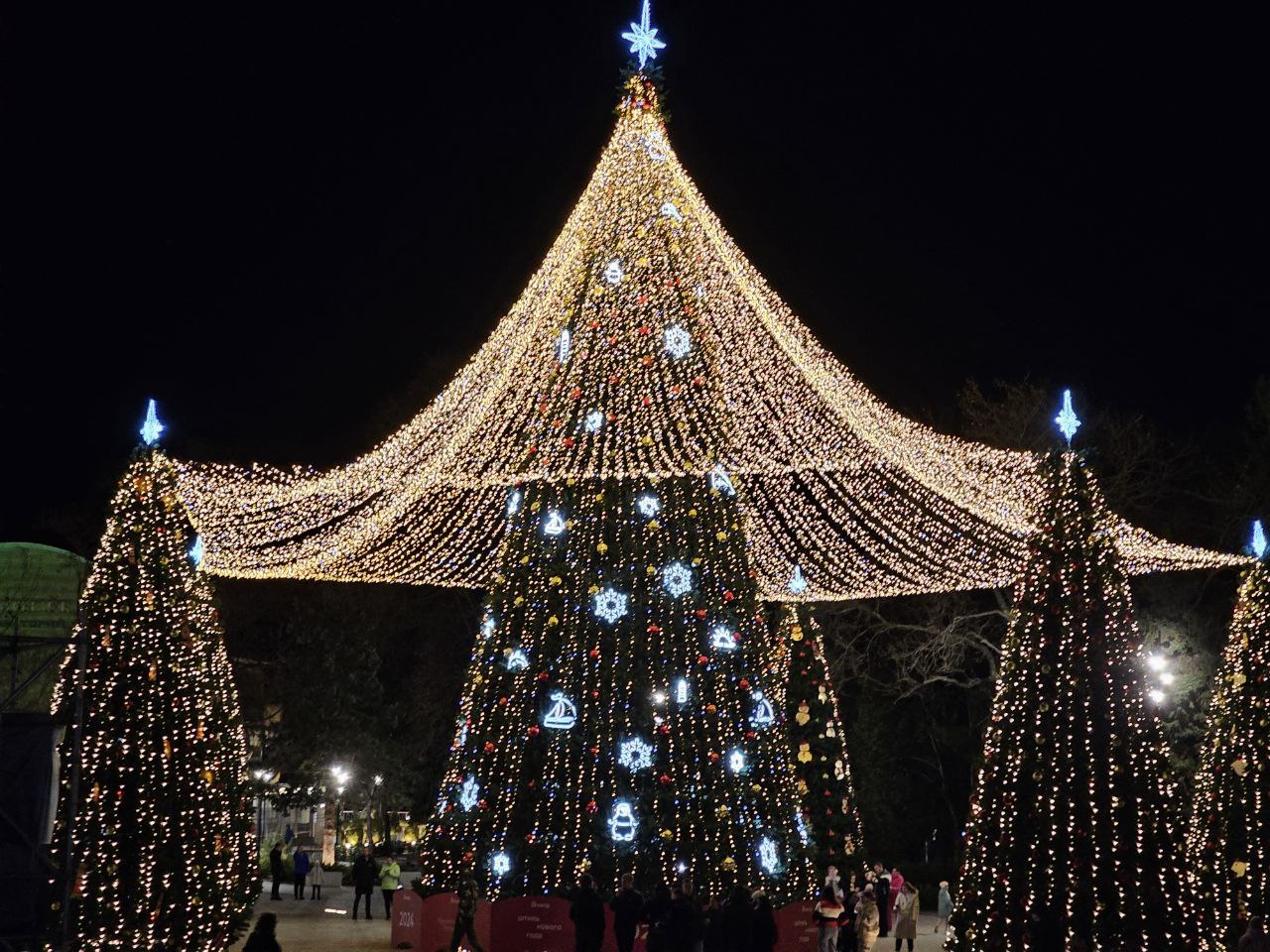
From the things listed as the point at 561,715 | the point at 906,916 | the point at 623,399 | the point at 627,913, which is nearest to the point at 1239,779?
the point at 906,916

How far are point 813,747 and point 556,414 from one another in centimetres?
907

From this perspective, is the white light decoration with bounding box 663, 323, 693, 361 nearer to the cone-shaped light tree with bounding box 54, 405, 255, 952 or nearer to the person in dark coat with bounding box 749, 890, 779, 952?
the cone-shaped light tree with bounding box 54, 405, 255, 952

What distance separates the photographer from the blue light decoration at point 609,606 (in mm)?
16812

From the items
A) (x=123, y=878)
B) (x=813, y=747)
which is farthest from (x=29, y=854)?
(x=813, y=747)

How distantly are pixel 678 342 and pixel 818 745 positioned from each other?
9.21m

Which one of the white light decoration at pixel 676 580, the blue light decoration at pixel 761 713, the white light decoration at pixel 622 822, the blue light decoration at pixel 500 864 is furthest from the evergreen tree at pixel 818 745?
the blue light decoration at pixel 500 864

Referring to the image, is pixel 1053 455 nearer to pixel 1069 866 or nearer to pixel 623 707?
pixel 1069 866

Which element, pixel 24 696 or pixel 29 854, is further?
pixel 24 696

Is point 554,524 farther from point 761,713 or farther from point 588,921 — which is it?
point 588,921

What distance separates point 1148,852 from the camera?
13.8 meters

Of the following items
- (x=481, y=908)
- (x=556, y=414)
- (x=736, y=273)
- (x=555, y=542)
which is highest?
(x=736, y=273)

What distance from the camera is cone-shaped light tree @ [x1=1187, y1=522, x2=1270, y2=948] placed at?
15734mm

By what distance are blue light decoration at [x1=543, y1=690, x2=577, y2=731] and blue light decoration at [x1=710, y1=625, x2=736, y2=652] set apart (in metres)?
1.68

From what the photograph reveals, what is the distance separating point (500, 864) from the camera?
16.4 meters
